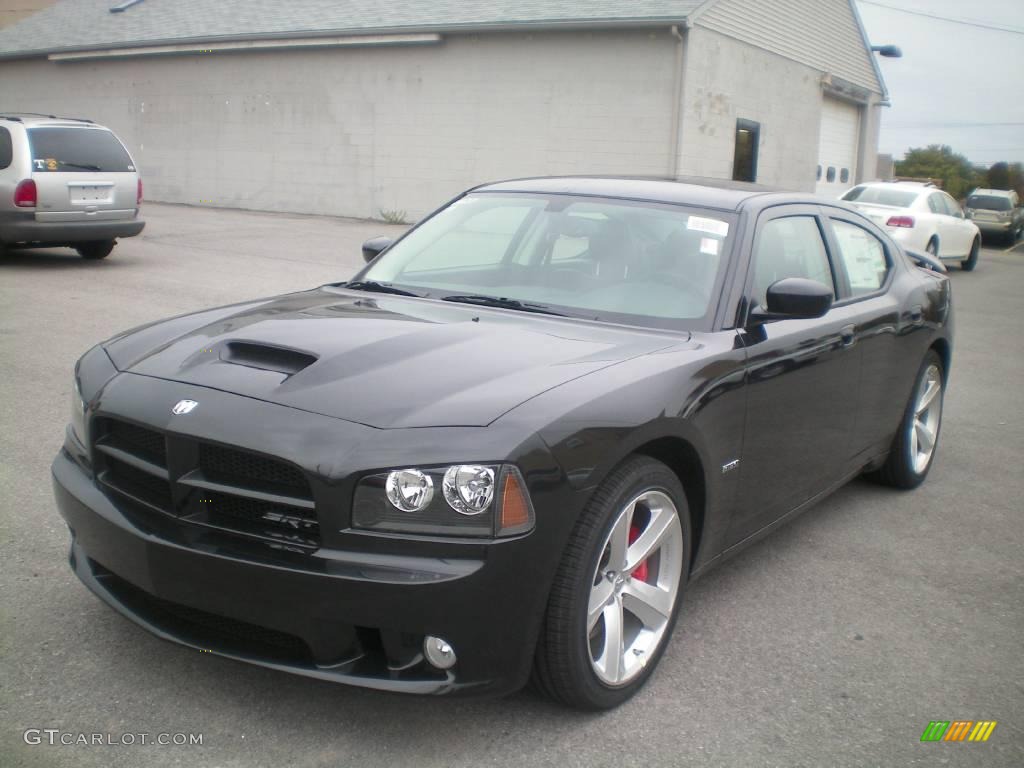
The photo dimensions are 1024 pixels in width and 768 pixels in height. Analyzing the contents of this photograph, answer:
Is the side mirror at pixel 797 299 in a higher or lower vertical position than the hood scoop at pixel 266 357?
higher

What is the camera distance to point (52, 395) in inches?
253

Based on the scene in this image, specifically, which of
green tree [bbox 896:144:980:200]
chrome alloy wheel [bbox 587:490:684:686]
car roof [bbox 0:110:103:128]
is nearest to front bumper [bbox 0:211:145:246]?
car roof [bbox 0:110:103:128]

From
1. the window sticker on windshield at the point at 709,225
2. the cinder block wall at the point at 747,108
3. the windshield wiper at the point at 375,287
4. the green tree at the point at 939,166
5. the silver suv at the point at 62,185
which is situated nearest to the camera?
the window sticker on windshield at the point at 709,225

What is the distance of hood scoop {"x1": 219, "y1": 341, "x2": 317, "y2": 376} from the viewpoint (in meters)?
3.11

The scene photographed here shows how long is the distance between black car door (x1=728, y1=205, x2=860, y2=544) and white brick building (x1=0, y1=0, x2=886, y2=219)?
599 inches

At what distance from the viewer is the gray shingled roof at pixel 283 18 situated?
19.3m

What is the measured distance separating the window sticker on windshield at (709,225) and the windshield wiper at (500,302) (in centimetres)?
67

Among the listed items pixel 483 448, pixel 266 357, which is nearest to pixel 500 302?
pixel 266 357

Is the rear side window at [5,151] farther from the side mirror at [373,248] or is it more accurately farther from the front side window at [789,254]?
the front side window at [789,254]

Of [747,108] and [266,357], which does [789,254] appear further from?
[747,108]

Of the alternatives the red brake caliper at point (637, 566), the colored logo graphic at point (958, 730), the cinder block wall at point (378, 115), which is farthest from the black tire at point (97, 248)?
the colored logo graphic at point (958, 730)

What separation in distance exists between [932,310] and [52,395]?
511cm

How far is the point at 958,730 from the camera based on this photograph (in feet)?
10.2

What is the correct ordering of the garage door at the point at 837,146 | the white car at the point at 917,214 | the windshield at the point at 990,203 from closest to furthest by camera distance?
the white car at the point at 917,214
the garage door at the point at 837,146
the windshield at the point at 990,203
